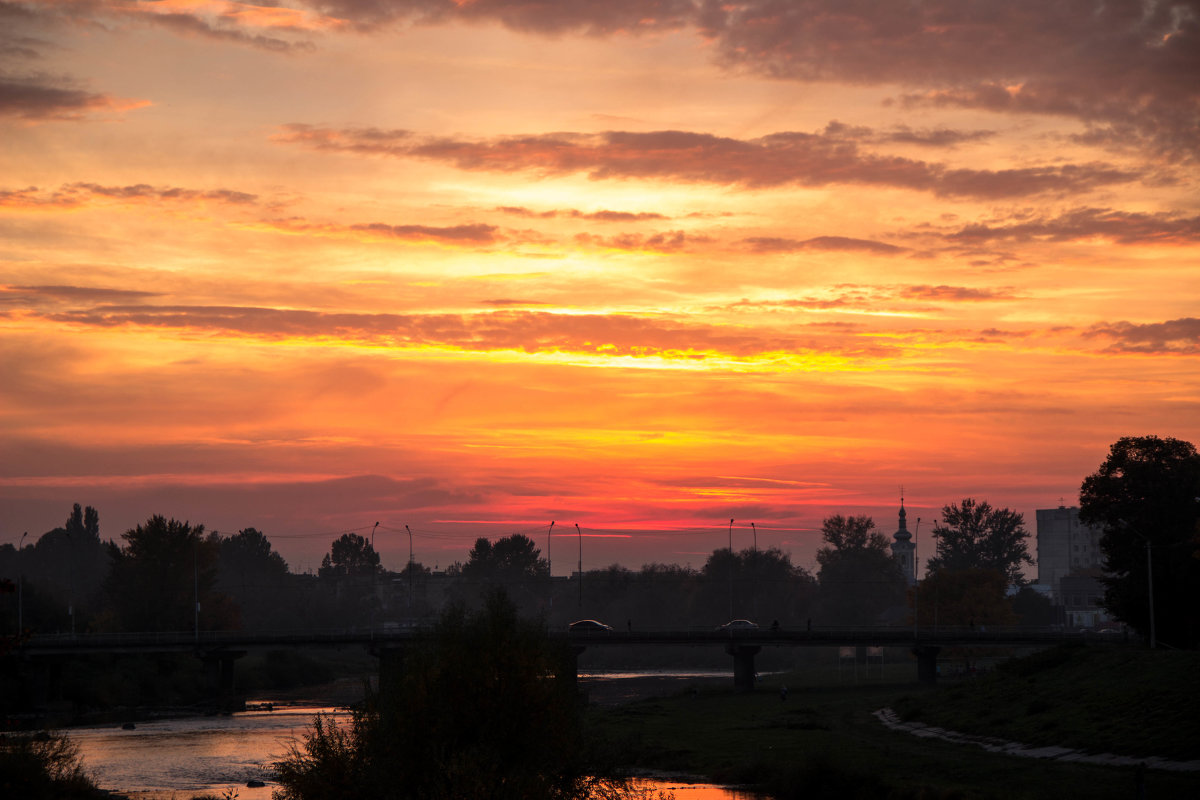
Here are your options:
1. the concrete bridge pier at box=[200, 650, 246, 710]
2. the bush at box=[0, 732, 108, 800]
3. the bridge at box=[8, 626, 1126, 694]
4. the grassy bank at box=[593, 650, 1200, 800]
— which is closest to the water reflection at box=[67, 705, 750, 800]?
the grassy bank at box=[593, 650, 1200, 800]

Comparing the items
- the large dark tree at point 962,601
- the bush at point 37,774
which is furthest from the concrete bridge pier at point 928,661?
the bush at point 37,774

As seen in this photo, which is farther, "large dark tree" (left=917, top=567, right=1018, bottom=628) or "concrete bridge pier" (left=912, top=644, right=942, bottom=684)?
"large dark tree" (left=917, top=567, right=1018, bottom=628)

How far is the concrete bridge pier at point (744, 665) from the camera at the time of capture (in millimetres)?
142625

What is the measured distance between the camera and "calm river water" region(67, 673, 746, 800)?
7862 centimetres

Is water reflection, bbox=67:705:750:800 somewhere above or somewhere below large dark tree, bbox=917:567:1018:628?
below

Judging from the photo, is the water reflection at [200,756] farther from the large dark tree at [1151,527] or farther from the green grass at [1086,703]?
the large dark tree at [1151,527]

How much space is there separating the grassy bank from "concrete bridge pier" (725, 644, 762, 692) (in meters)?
18.8

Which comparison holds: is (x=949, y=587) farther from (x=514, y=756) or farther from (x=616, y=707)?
(x=514, y=756)

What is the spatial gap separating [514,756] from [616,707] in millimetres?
74869

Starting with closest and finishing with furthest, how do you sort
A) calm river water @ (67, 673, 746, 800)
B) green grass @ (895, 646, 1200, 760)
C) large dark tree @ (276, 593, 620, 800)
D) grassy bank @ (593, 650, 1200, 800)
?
Result: large dark tree @ (276, 593, 620, 800) → grassy bank @ (593, 650, 1200, 800) → green grass @ (895, 646, 1200, 760) → calm river water @ (67, 673, 746, 800)

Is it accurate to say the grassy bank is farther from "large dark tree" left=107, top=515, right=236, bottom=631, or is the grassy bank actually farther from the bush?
"large dark tree" left=107, top=515, right=236, bottom=631

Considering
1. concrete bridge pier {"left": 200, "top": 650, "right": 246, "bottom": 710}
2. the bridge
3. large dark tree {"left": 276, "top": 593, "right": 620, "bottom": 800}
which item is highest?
large dark tree {"left": 276, "top": 593, "right": 620, "bottom": 800}

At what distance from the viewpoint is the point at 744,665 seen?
14312cm

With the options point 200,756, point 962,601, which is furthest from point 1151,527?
point 200,756
